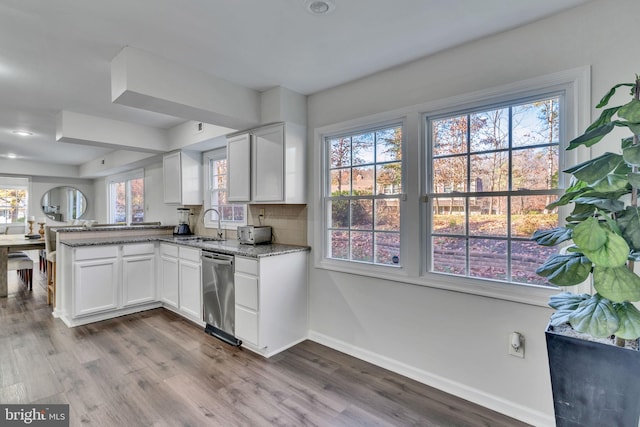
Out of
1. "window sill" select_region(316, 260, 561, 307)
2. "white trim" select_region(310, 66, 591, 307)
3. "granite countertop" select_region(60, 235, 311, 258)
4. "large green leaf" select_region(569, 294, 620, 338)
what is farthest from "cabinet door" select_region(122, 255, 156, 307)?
"large green leaf" select_region(569, 294, 620, 338)

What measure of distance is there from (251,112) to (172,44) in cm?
96

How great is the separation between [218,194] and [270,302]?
88.9 inches

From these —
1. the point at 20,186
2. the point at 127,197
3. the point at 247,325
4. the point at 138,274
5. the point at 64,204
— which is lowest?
the point at 247,325

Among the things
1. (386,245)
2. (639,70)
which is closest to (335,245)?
(386,245)

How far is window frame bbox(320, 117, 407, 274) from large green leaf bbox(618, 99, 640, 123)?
1433 millimetres

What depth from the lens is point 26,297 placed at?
4680 millimetres

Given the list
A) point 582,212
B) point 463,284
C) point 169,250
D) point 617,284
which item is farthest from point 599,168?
point 169,250

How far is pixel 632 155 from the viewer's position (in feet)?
3.78

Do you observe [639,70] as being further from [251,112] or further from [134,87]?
[134,87]

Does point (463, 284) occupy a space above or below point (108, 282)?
above

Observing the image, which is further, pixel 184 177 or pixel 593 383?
pixel 184 177

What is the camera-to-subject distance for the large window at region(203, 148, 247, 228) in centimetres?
434

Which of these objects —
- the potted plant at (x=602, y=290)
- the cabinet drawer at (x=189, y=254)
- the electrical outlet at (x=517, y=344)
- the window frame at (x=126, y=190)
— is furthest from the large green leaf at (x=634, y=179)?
the window frame at (x=126, y=190)

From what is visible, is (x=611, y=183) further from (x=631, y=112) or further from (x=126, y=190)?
(x=126, y=190)
